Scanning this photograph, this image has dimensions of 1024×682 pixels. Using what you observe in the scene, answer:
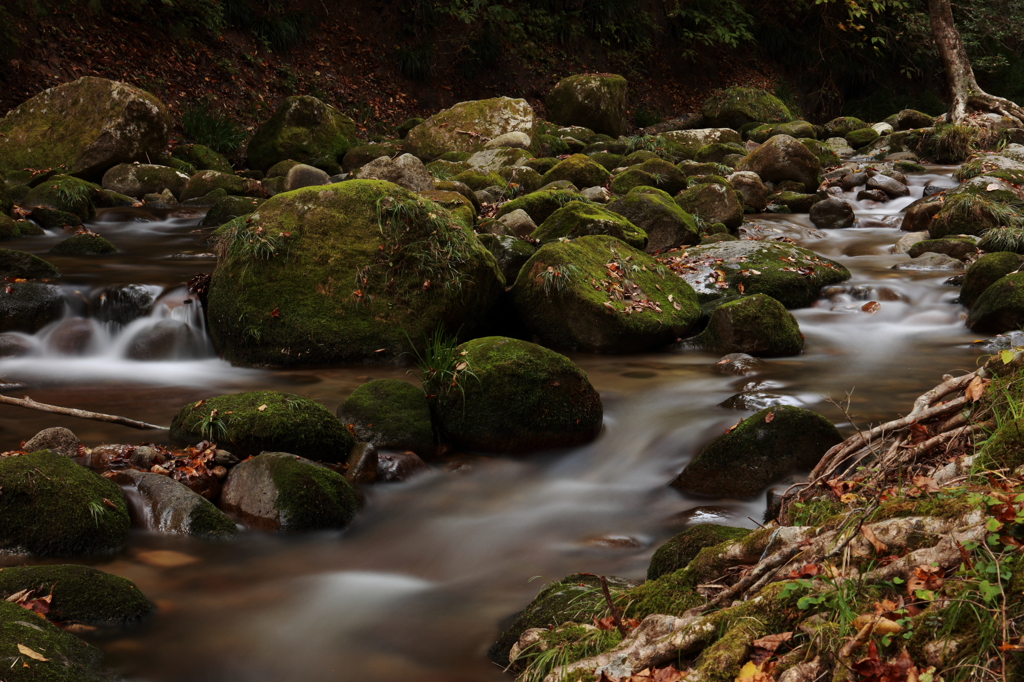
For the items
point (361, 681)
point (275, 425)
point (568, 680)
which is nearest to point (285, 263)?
point (275, 425)

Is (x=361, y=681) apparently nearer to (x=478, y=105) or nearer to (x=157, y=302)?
(x=157, y=302)

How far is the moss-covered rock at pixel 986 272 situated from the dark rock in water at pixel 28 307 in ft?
29.2

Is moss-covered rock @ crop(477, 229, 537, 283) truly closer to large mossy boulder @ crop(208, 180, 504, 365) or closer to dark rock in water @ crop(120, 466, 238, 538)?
large mossy boulder @ crop(208, 180, 504, 365)

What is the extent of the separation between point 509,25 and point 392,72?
11.9 ft

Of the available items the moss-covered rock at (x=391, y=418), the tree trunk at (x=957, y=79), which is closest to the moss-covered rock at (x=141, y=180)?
the moss-covered rock at (x=391, y=418)

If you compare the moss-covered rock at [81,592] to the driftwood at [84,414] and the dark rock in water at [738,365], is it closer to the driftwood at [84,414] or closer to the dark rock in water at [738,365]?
the driftwood at [84,414]

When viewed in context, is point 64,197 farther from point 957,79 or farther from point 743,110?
point 957,79

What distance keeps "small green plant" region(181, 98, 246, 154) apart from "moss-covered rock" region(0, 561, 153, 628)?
1372 cm

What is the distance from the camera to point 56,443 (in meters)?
4.76

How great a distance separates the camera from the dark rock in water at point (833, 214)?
12641mm

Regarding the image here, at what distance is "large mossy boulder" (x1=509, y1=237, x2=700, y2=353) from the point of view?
736 centimetres

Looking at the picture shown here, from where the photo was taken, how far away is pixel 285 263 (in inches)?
278

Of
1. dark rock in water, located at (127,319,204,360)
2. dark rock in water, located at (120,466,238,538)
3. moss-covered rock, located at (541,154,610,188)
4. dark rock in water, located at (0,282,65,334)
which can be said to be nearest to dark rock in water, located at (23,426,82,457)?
dark rock in water, located at (120,466,238,538)

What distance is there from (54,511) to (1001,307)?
7.61 m
